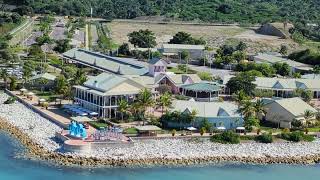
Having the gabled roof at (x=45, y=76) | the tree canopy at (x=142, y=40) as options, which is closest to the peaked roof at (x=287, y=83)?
the gabled roof at (x=45, y=76)

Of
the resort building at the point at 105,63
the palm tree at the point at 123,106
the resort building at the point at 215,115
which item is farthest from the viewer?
the resort building at the point at 105,63

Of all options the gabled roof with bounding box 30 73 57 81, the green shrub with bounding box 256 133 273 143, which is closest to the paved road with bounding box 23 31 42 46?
the gabled roof with bounding box 30 73 57 81

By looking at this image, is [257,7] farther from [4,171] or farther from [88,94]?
[4,171]

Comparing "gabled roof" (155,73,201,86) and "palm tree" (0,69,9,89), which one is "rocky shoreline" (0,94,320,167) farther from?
"palm tree" (0,69,9,89)

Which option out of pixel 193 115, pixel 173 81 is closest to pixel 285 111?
pixel 193 115

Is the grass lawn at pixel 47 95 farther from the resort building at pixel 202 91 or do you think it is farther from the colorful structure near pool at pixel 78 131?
the colorful structure near pool at pixel 78 131

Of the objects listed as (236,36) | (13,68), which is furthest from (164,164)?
(236,36)

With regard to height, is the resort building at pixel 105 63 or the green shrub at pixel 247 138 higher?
the resort building at pixel 105 63

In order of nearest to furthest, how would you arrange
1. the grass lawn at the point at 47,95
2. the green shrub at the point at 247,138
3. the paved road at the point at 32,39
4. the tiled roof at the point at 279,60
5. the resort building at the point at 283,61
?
the green shrub at the point at 247,138 → the grass lawn at the point at 47,95 → the resort building at the point at 283,61 → the tiled roof at the point at 279,60 → the paved road at the point at 32,39
